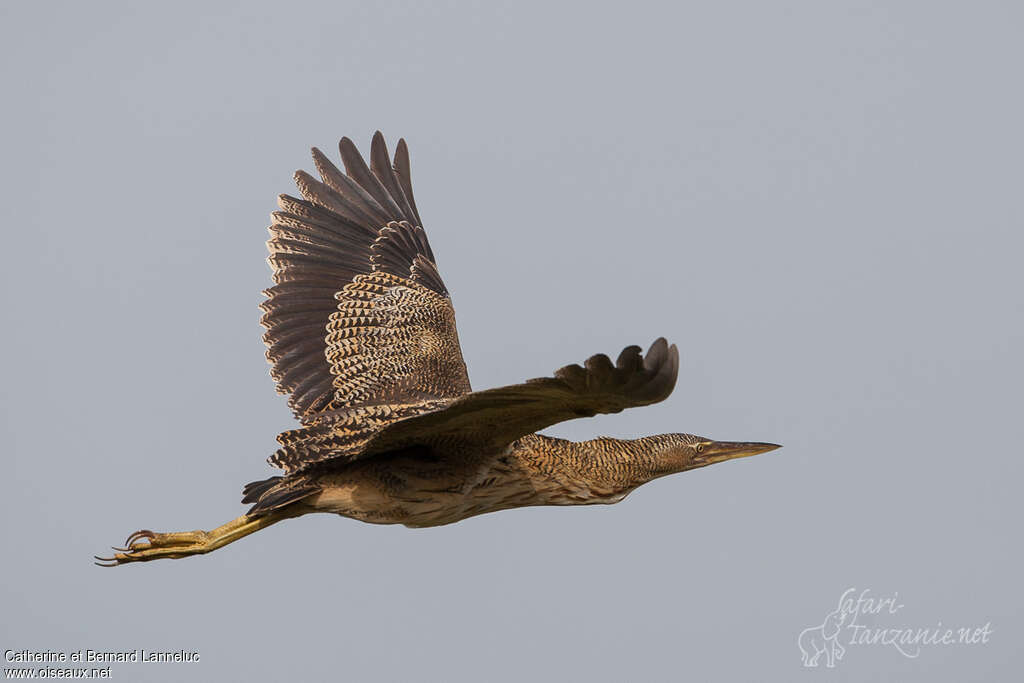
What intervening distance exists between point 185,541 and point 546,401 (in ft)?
7.66

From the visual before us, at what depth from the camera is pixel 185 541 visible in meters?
7.92

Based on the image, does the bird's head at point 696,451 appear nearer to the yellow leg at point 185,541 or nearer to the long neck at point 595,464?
the long neck at point 595,464

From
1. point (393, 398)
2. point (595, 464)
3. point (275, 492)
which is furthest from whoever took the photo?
point (393, 398)

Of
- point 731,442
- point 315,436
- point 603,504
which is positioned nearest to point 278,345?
point 315,436

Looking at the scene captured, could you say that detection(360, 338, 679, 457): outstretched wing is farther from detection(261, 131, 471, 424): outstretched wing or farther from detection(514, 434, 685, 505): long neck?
detection(261, 131, 471, 424): outstretched wing

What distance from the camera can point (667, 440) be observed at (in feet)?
28.1

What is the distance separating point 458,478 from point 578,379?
5.67 feet

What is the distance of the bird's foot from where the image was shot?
7891mm

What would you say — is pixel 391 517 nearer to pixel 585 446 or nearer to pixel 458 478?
pixel 458 478

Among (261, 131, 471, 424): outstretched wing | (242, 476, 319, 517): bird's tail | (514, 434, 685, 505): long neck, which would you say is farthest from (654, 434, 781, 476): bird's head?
(242, 476, 319, 517): bird's tail

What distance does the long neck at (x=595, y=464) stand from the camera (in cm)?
809

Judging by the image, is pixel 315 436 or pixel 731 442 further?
pixel 731 442

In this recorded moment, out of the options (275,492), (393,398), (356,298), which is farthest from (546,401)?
(356,298)

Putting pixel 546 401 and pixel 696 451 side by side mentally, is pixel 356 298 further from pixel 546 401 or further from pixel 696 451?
pixel 546 401
